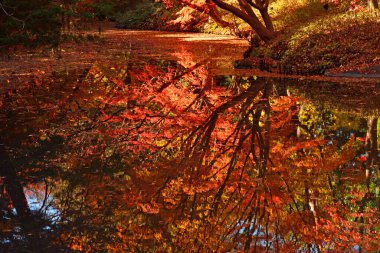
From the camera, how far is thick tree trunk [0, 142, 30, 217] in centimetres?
648

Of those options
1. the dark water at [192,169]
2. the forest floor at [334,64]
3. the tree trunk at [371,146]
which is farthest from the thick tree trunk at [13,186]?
the forest floor at [334,64]

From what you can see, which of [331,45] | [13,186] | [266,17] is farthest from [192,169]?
[266,17]

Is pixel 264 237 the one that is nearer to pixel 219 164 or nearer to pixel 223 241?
pixel 223 241

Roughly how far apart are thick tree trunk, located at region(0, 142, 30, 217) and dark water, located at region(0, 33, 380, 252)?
24mm

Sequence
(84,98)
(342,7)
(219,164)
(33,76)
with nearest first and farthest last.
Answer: (219,164)
(84,98)
(33,76)
(342,7)

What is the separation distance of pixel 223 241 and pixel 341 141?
4.73m

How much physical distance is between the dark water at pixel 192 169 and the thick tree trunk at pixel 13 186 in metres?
0.02

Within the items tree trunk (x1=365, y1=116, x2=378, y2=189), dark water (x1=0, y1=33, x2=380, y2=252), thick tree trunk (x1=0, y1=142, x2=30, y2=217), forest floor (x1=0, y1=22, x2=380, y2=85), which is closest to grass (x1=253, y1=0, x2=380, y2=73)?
forest floor (x1=0, y1=22, x2=380, y2=85)

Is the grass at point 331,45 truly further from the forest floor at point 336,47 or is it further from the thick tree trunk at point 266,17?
the thick tree trunk at point 266,17

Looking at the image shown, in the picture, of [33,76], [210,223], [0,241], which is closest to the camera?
[0,241]

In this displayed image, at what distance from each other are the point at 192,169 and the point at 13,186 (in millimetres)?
2445

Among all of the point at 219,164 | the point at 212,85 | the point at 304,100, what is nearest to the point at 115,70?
the point at 212,85

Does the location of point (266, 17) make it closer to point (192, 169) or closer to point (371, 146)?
point (371, 146)

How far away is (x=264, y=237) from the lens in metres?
5.57
